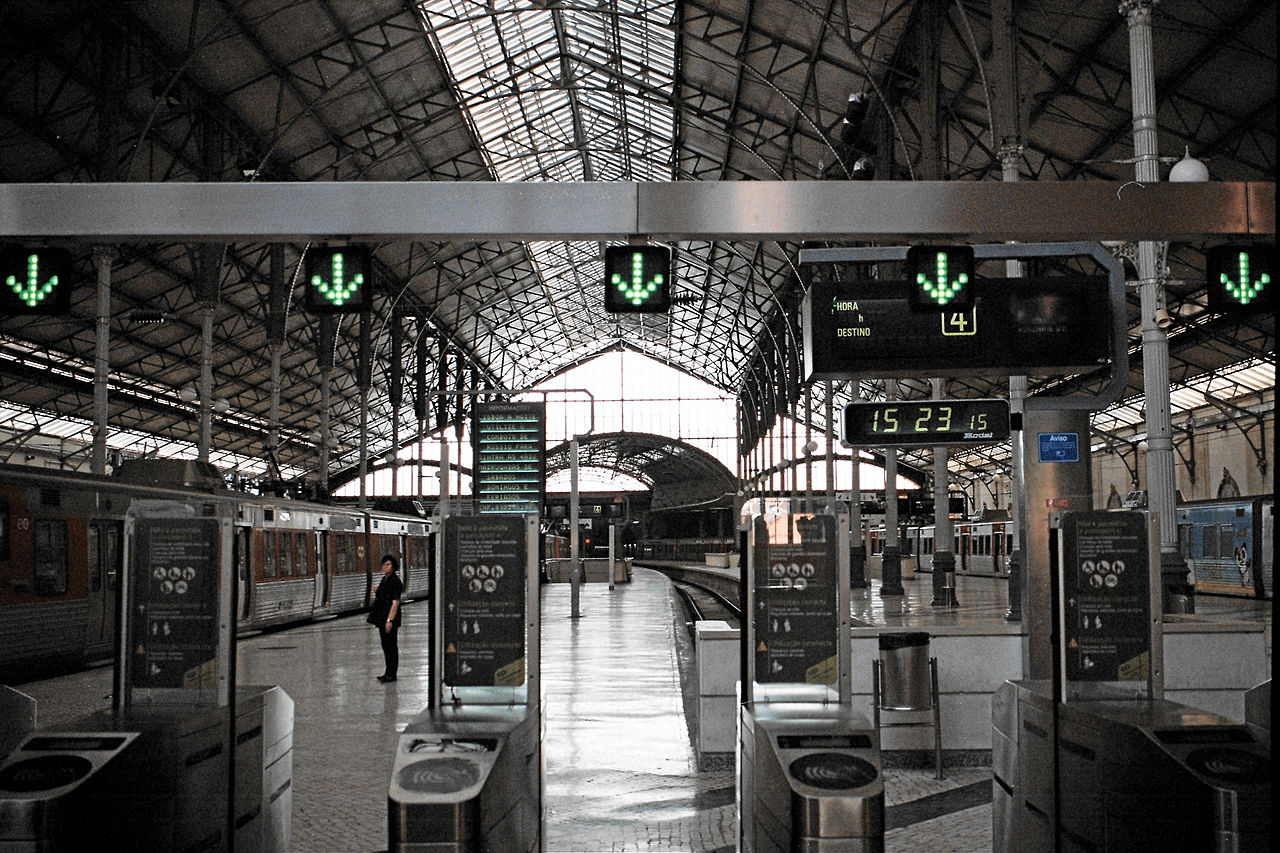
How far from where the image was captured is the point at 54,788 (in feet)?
15.2

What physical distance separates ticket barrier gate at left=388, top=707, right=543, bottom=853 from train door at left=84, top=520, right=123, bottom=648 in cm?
1261

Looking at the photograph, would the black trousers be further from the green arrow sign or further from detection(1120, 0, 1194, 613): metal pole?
the green arrow sign

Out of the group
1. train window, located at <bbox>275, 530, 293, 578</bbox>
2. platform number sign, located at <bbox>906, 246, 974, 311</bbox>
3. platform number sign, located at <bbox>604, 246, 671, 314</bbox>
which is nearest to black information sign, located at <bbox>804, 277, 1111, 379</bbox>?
platform number sign, located at <bbox>906, 246, 974, 311</bbox>

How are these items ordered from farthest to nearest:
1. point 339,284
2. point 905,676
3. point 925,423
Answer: point 925,423 < point 905,676 < point 339,284

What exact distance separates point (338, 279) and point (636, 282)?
1997 millimetres

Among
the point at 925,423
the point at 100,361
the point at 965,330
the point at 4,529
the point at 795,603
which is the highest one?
the point at 100,361

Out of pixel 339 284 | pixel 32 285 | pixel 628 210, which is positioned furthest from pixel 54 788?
pixel 32 285

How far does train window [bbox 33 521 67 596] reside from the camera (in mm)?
15148

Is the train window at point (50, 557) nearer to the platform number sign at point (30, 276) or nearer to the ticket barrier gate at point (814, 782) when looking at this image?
the platform number sign at point (30, 276)

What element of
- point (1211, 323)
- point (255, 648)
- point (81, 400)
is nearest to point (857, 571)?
point (1211, 323)

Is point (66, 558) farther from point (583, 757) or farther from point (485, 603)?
point (485, 603)

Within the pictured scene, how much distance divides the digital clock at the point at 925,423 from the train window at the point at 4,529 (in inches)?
413

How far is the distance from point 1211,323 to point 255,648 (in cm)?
2760

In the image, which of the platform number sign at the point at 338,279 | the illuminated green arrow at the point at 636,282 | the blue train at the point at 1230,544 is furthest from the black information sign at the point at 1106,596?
the blue train at the point at 1230,544
